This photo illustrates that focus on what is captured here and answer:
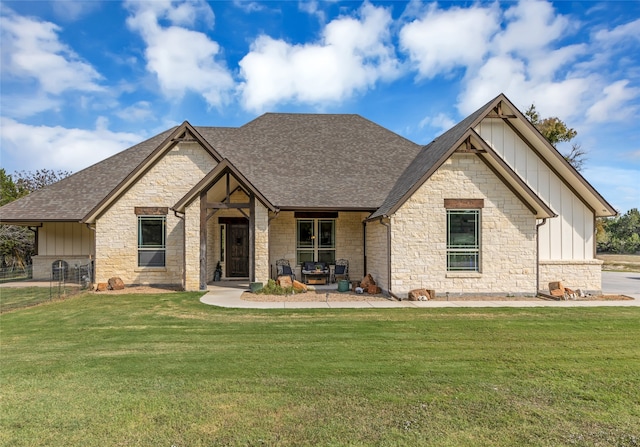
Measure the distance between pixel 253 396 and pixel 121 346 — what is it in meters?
3.62

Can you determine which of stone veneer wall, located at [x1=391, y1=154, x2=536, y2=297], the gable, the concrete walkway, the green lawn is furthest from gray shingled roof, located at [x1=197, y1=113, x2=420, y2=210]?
the green lawn

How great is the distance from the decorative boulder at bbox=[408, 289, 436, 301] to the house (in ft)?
1.11

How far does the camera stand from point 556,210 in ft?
45.8

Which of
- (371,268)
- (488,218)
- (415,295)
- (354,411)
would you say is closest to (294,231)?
(371,268)

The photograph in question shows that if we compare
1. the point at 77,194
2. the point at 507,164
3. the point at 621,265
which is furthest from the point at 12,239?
the point at 621,265

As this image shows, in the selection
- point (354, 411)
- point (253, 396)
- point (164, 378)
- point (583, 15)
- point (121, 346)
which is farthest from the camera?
point (583, 15)

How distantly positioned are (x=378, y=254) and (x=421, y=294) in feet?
8.08

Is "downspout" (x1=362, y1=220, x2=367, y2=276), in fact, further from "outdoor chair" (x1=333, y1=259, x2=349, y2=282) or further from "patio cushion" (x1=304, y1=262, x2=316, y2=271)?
"patio cushion" (x1=304, y1=262, x2=316, y2=271)

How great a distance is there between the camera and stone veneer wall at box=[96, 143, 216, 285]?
1501 cm

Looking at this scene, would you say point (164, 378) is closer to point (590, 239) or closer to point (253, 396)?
point (253, 396)

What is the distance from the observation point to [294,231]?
53.6 ft

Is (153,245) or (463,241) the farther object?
(153,245)

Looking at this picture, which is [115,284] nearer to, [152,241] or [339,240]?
[152,241]

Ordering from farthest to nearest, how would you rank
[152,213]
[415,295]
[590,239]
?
[152,213] → [590,239] → [415,295]
